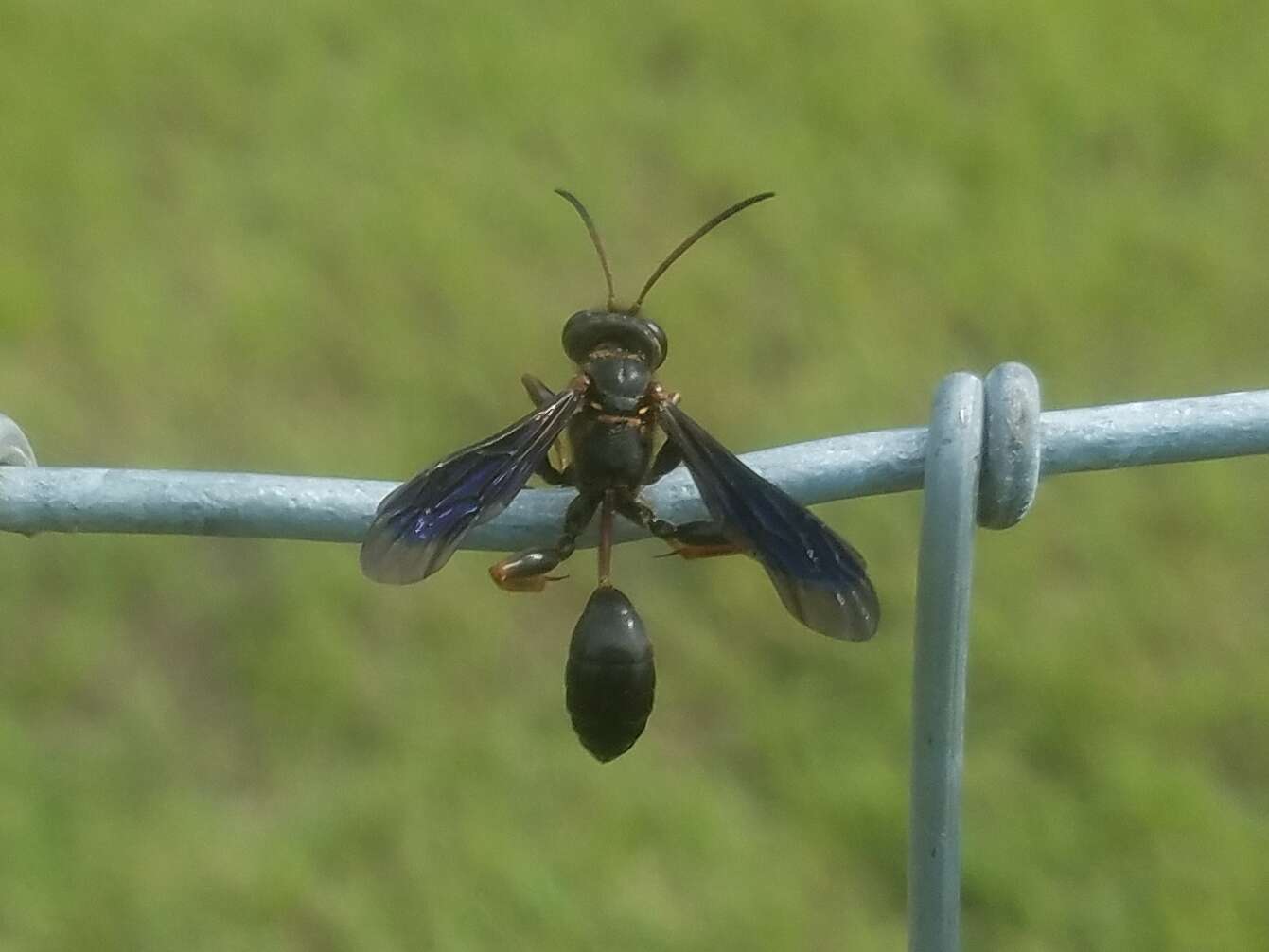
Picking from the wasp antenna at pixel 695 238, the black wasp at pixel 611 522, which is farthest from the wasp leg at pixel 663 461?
the wasp antenna at pixel 695 238

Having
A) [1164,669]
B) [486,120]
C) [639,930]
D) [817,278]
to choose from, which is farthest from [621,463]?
[486,120]

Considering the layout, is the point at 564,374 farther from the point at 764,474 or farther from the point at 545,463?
the point at 764,474

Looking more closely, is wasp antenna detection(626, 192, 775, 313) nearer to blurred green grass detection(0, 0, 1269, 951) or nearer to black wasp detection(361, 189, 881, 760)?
black wasp detection(361, 189, 881, 760)

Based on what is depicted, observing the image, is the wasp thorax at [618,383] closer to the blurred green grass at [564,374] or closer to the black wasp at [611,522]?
the black wasp at [611,522]

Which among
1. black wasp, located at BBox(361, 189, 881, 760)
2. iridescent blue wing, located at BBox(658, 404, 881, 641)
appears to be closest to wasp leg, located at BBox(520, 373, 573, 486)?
black wasp, located at BBox(361, 189, 881, 760)

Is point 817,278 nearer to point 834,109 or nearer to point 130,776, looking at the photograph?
point 834,109
